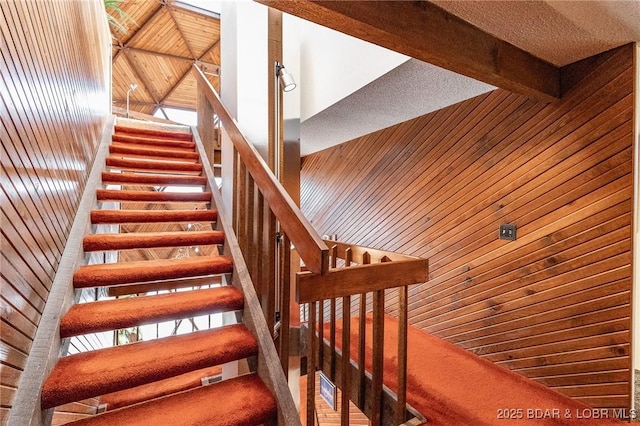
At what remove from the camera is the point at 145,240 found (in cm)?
213

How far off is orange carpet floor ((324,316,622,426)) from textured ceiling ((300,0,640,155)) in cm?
234

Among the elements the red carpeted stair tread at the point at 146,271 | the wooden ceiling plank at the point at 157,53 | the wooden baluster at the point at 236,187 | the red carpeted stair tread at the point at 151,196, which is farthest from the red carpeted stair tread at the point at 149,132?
the wooden ceiling plank at the point at 157,53

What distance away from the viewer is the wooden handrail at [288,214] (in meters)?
1.34

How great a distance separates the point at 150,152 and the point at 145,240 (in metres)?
1.50

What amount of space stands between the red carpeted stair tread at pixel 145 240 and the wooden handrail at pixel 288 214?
67 cm

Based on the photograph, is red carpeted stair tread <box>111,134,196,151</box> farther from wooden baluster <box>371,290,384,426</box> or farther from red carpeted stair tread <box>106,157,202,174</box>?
wooden baluster <box>371,290,384,426</box>

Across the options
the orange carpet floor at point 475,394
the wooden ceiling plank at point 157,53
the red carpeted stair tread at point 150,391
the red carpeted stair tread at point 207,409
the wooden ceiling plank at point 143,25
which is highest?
the wooden ceiling plank at point 143,25

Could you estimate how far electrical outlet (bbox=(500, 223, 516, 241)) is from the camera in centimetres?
264

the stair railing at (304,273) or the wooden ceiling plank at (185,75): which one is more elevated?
the wooden ceiling plank at (185,75)

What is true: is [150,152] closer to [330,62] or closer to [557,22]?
[330,62]

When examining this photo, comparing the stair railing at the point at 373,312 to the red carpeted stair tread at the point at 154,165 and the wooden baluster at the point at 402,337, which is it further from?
the red carpeted stair tread at the point at 154,165

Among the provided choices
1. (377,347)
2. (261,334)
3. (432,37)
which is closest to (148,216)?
(261,334)

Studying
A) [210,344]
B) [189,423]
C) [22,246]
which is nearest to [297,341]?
[210,344]

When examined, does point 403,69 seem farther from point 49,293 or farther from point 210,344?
point 49,293
